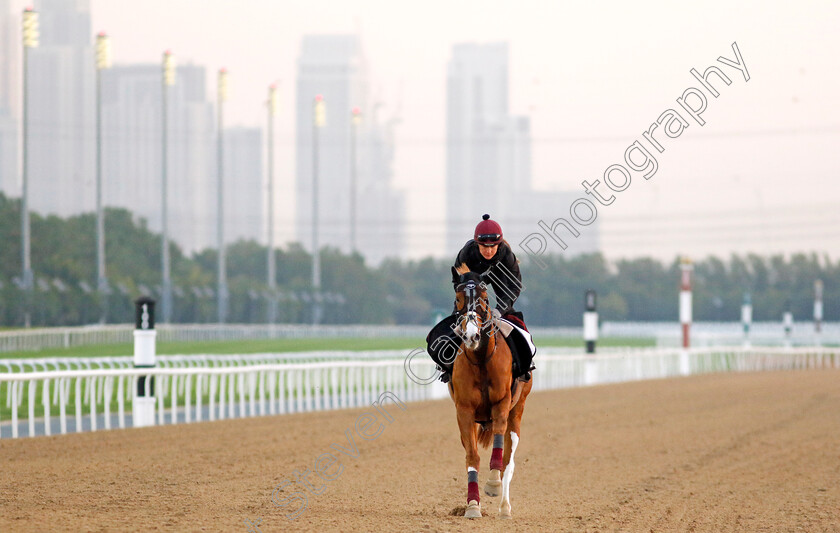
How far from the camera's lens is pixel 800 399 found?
70.1ft

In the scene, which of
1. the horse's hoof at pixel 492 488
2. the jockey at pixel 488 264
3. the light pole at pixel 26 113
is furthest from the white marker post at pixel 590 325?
the horse's hoof at pixel 492 488

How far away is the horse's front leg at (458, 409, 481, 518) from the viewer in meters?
7.46

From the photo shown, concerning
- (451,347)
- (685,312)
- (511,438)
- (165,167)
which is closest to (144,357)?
(511,438)

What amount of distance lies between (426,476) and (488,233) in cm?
306

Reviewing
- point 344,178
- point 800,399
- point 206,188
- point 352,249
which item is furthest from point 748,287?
point 344,178

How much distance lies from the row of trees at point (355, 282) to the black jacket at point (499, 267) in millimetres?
42035

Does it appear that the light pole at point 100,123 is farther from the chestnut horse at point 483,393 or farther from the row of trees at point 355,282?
the chestnut horse at point 483,393

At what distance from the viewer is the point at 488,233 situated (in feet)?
25.2

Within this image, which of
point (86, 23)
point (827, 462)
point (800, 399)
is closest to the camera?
point (827, 462)

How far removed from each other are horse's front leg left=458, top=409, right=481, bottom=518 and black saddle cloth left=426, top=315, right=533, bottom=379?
0.37 m

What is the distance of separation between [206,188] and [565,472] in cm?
13708

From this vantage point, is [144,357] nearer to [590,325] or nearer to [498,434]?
[498,434]

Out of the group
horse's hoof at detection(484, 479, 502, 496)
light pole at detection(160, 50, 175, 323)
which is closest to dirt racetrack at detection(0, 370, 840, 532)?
horse's hoof at detection(484, 479, 502, 496)

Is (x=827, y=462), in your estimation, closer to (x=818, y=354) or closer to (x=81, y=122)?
(x=818, y=354)
